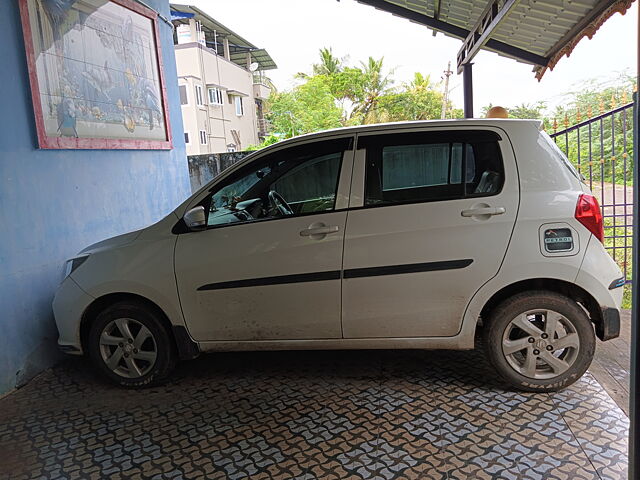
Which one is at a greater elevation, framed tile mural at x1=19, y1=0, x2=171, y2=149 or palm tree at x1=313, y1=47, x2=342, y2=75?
Result: palm tree at x1=313, y1=47, x2=342, y2=75

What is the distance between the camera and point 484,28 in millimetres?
6520

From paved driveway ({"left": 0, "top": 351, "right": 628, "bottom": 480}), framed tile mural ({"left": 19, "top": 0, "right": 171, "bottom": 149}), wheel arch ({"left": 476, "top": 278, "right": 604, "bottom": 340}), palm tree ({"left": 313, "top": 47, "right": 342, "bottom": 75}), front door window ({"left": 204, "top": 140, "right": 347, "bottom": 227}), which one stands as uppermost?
palm tree ({"left": 313, "top": 47, "right": 342, "bottom": 75})

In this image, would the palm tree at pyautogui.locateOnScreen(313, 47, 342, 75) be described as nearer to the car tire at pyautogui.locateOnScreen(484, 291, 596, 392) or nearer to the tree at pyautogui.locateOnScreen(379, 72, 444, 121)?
the tree at pyautogui.locateOnScreen(379, 72, 444, 121)

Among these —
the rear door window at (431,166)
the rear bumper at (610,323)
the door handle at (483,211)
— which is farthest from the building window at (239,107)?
the rear bumper at (610,323)

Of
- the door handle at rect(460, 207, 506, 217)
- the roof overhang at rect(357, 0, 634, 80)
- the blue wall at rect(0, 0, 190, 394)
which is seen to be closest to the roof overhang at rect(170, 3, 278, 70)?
the roof overhang at rect(357, 0, 634, 80)

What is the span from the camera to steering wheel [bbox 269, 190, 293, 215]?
136 inches

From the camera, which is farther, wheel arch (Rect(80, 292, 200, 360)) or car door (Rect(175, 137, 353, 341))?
wheel arch (Rect(80, 292, 200, 360))

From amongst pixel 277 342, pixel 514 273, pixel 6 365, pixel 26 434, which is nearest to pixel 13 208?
pixel 6 365

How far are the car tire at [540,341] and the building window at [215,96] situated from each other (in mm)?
27970

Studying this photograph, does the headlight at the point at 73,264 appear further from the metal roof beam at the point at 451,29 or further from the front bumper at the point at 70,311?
the metal roof beam at the point at 451,29

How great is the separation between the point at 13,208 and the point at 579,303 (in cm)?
426

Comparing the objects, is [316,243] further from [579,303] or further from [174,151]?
[174,151]

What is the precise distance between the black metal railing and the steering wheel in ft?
10.5

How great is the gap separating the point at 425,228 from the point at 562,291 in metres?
1.00
